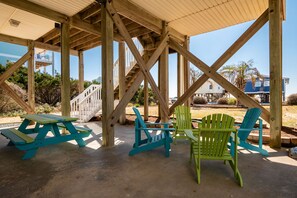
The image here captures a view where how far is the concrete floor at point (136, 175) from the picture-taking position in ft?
7.07

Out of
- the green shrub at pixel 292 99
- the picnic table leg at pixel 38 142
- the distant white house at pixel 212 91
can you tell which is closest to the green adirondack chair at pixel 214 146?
the picnic table leg at pixel 38 142

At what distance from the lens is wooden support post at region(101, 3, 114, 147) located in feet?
13.3

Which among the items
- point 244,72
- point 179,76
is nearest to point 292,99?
point 244,72

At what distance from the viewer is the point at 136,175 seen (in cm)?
262

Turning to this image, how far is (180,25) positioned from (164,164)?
4749 mm

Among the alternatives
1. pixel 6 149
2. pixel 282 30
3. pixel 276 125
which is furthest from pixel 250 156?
pixel 6 149

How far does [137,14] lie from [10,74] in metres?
5.40

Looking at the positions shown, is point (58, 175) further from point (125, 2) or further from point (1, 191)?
point (125, 2)

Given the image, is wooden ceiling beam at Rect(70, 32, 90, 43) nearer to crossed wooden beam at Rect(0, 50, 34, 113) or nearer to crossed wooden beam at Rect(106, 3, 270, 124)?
crossed wooden beam at Rect(0, 50, 34, 113)

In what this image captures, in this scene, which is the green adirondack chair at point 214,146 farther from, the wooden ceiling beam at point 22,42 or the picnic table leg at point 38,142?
the wooden ceiling beam at point 22,42

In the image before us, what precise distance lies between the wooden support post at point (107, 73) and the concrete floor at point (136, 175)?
0.54 metres

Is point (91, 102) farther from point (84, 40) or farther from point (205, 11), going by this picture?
point (205, 11)

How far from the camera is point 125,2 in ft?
14.5

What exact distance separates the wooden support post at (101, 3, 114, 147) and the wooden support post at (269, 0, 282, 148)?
3713 millimetres
